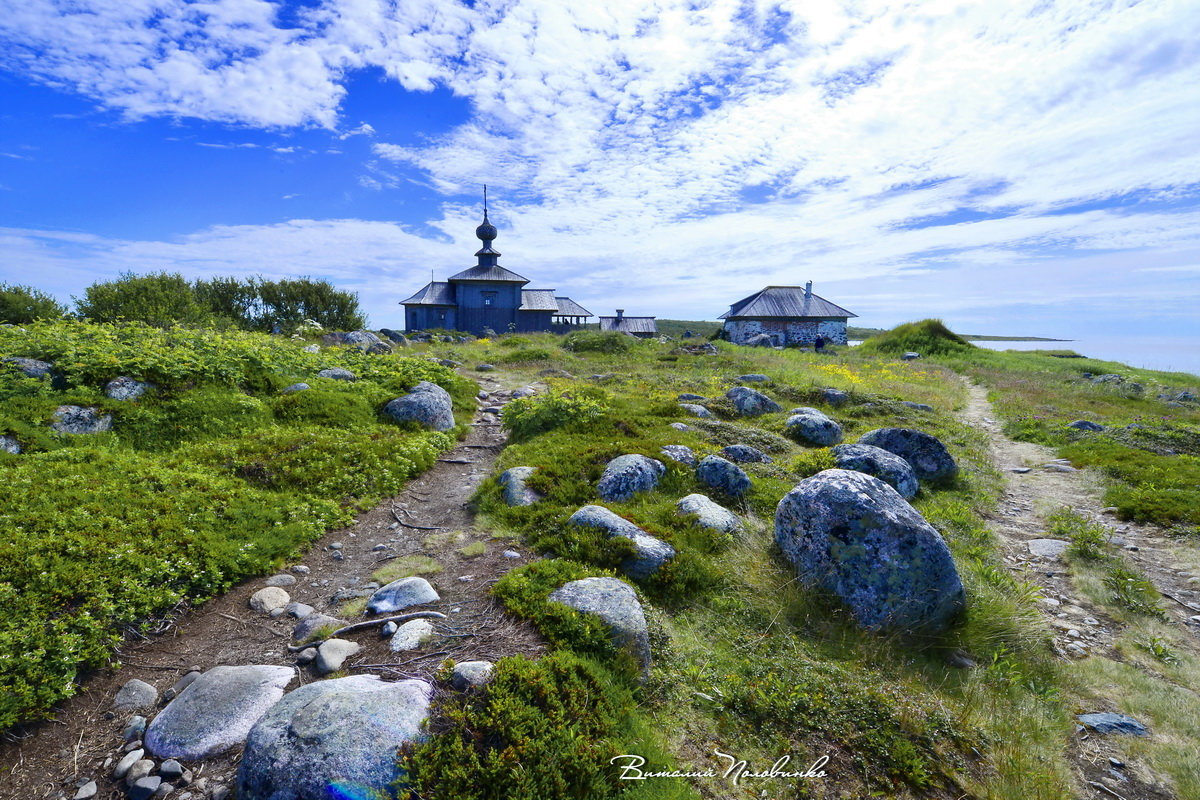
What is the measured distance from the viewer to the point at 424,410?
490 inches

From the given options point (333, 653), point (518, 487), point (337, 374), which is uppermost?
point (337, 374)

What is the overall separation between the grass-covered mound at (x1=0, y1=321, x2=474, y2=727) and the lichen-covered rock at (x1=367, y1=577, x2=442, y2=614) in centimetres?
186

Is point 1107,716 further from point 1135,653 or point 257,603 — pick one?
point 257,603

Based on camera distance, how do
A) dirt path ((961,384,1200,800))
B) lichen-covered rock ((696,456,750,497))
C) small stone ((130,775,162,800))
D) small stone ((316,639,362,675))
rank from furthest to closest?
1. lichen-covered rock ((696,456,750,497))
2. small stone ((316,639,362,675))
3. dirt path ((961,384,1200,800))
4. small stone ((130,775,162,800))

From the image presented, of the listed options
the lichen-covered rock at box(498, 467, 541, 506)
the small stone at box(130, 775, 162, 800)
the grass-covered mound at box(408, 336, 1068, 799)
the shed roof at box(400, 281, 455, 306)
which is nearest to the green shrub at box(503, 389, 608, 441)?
the grass-covered mound at box(408, 336, 1068, 799)

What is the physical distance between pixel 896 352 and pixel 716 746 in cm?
4539

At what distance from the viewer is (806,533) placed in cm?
641

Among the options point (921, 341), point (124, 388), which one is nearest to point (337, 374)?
point (124, 388)

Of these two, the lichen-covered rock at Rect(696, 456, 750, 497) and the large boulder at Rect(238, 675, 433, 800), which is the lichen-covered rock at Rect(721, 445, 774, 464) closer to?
the lichen-covered rock at Rect(696, 456, 750, 497)

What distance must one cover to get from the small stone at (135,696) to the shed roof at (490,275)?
43.9m

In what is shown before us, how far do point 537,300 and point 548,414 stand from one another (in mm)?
37763

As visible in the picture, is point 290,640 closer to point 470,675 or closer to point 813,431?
point 470,675

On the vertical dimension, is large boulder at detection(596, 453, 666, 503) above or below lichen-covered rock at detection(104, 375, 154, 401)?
below

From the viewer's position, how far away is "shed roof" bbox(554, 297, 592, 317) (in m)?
51.8
